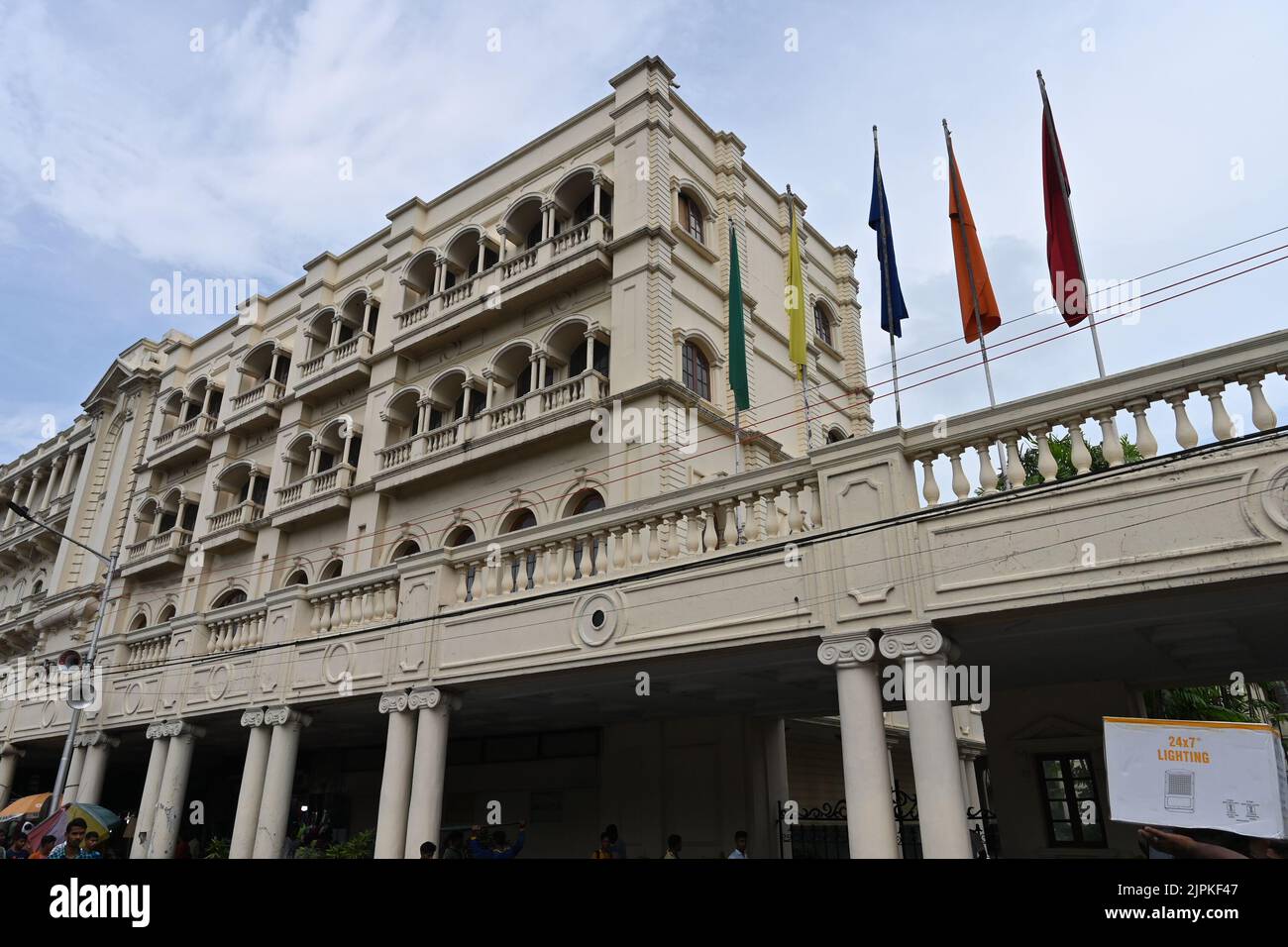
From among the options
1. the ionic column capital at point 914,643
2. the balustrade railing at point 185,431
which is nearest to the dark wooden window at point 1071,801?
the ionic column capital at point 914,643

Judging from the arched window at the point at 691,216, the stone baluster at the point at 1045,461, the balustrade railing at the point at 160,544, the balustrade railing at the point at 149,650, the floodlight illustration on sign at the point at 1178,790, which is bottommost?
the floodlight illustration on sign at the point at 1178,790

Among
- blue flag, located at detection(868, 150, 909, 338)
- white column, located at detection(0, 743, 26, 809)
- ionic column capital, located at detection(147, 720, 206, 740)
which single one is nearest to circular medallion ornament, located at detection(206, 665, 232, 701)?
ionic column capital, located at detection(147, 720, 206, 740)

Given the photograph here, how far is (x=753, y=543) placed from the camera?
9609 millimetres

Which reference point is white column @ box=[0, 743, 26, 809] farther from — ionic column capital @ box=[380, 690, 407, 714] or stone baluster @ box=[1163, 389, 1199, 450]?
stone baluster @ box=[1163, 389, 1199, 450]

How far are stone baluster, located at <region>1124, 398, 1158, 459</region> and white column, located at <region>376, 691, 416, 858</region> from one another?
1006cm

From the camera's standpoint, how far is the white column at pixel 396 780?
11.7 meters

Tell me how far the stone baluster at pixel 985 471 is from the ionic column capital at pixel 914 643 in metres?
1.46

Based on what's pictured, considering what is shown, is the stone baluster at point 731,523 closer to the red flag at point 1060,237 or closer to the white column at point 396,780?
the red flag at point 1060,237

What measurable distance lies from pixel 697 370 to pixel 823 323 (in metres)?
8.23

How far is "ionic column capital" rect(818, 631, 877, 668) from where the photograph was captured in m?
8.40

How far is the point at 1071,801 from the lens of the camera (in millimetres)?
11562

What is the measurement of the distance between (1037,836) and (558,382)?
12380mm
